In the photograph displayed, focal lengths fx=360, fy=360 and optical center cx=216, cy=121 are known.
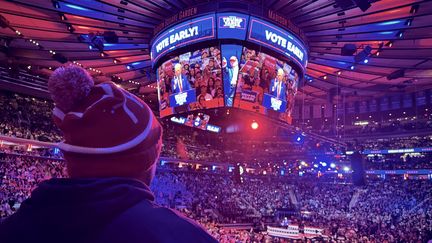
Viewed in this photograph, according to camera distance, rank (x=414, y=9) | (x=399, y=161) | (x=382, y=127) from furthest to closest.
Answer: (x=399, y=161) → (x=382, y=127) → (x=414, y=9)

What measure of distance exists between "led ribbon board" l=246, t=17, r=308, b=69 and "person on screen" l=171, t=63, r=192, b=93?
7.78 feet

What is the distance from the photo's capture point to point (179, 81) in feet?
→ 38.5

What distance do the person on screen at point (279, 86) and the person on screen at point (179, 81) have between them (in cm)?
268

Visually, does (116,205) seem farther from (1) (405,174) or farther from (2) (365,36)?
(1) (405,174)

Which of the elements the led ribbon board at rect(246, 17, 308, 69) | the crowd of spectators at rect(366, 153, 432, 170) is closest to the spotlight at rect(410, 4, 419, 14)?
the led ribbon board at rect(246, 17, 308, 69)

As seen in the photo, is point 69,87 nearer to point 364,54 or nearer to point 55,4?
point 55,4

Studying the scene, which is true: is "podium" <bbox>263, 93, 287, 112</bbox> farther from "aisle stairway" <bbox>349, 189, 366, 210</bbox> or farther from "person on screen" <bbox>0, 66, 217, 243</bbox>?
"aisle stairway" <bbox>349, 189, 366, 210</bbox>

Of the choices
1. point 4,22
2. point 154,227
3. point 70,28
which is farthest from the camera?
point 70,28

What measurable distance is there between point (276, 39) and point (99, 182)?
1109 centimetres

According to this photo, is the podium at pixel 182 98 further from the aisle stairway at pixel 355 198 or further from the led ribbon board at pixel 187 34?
the aisle stairway at pixel 355 198

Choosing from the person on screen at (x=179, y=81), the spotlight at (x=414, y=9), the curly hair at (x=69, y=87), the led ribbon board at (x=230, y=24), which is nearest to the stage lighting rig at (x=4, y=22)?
the person on screen at (x=179, y=81)

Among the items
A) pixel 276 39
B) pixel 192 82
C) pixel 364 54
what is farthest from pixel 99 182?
pixel 364 54

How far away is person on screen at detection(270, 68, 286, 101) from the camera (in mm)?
11649

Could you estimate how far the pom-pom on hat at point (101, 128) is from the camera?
3.85ft
